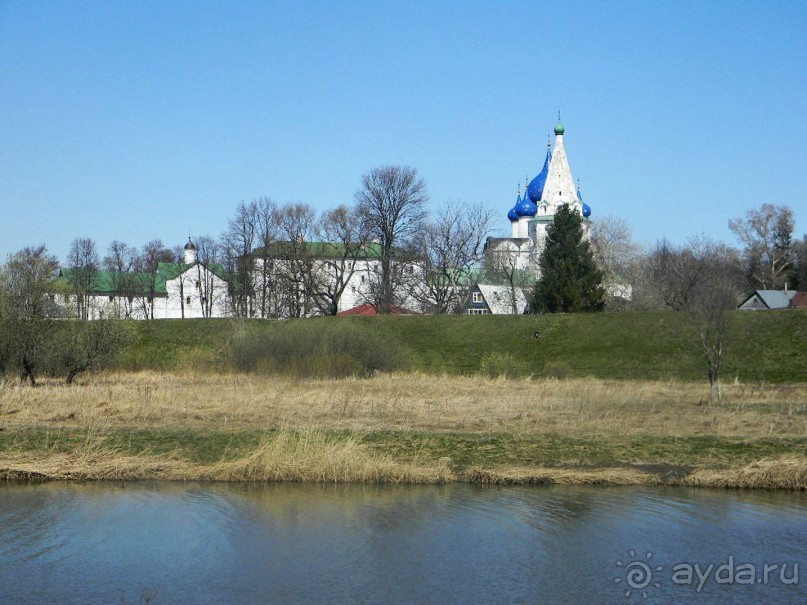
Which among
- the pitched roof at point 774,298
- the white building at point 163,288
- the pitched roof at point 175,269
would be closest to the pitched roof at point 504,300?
the pitched roof at point 774,298

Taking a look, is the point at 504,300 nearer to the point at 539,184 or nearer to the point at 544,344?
the point at 539,184

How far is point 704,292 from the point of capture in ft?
105

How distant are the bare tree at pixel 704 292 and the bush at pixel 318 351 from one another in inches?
499

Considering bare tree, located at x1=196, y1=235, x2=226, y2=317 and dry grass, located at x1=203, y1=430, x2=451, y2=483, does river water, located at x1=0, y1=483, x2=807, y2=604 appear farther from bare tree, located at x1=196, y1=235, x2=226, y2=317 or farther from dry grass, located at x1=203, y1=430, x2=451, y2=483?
bare tree, located at x1=196, y1=235, x2=226, y2=317

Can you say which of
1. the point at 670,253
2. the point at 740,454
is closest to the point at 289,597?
the point at 740,454

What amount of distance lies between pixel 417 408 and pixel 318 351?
45.3ft

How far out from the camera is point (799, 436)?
2031 cm

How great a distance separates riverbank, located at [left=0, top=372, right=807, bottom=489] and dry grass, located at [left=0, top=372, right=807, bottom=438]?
0.23ft

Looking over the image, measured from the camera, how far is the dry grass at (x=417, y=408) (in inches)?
851

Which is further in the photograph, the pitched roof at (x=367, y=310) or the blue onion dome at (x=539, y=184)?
the blue onion dome at (x=539, y=184)

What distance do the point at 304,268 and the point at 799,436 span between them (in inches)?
2229

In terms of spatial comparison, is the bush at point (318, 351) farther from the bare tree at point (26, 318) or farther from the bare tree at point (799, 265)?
the bare tree at point (799, 265)

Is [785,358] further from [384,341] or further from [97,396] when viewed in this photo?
[97,396]

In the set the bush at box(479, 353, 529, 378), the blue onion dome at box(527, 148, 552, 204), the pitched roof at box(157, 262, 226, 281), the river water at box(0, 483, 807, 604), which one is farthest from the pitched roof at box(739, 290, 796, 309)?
the river water at box(0, 483, 807, 604)
